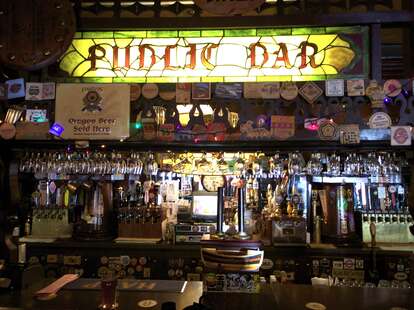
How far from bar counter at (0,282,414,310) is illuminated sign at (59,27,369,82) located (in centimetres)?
186

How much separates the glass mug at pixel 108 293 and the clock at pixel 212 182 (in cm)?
309

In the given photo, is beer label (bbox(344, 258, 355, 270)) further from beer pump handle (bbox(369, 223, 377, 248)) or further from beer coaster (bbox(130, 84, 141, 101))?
beer coaster (bbox(130, 84, 141, 101))

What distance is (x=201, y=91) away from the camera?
3.59 m

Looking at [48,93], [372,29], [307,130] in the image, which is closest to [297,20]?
[372,29]

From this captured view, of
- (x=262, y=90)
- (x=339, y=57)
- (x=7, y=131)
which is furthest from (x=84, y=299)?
(x=339, y=57)

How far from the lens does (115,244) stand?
4.59m

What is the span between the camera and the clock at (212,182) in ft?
18.0

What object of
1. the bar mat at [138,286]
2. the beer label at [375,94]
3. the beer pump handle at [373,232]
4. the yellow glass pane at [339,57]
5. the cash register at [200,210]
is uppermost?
the yellow glass pane at [339,57]

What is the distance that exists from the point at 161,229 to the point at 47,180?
185cm

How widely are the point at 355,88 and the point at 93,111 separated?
7.16 ft

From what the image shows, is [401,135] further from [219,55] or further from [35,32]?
[35,32]

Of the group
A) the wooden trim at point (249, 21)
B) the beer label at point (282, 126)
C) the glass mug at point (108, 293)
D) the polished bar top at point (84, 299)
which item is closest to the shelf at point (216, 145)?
the beer label at point (282, 126)

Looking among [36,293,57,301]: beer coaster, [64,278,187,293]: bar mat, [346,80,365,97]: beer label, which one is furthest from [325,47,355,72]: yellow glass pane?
[36,293,57,301]: beer coaster

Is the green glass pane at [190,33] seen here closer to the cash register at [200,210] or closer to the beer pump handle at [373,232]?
the cash register at [200,210]
